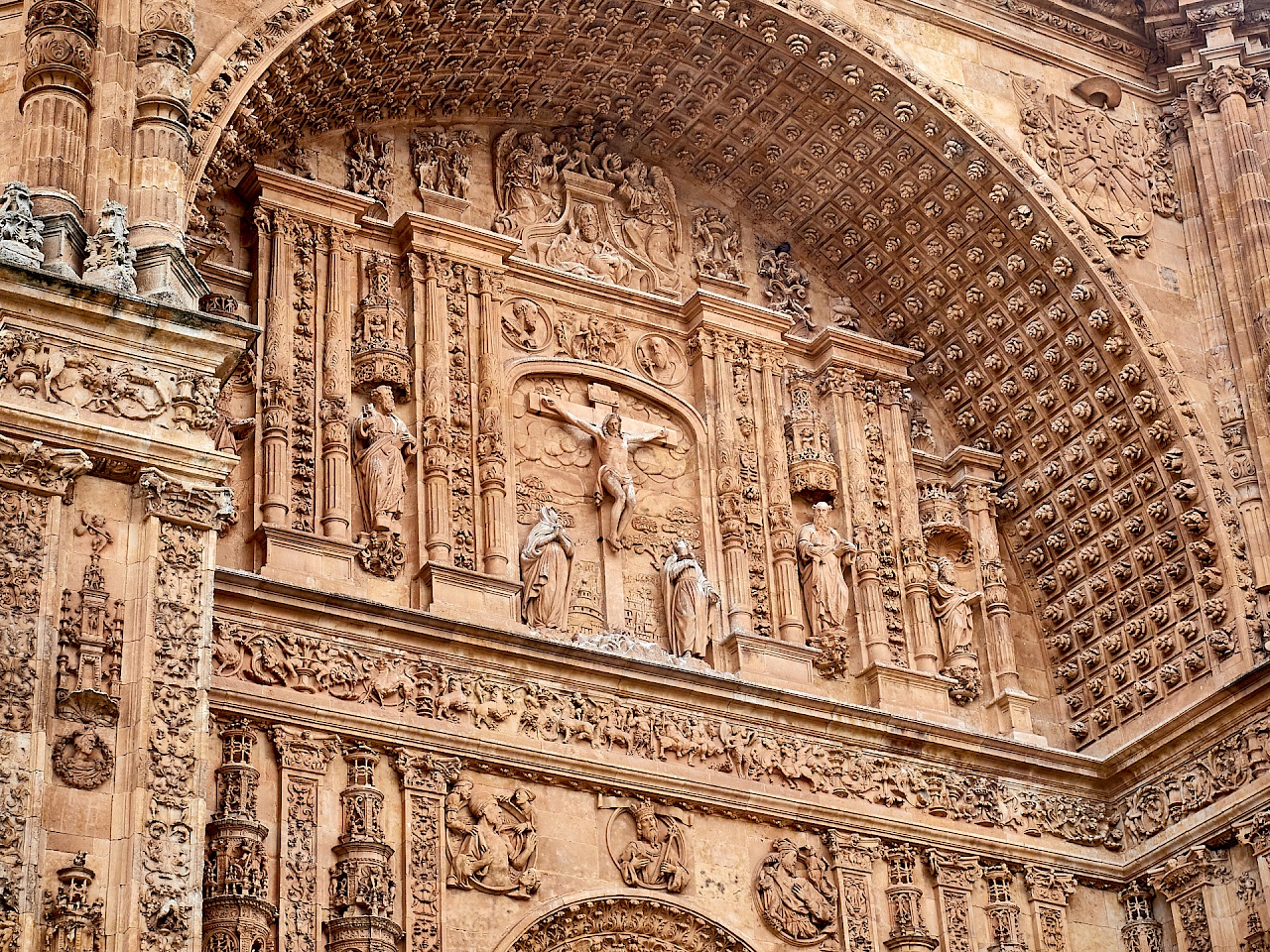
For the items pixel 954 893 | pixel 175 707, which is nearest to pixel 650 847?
pixel 954 893

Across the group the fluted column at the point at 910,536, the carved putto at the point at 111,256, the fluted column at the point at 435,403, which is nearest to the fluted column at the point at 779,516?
the fluted column at the point at 910,536

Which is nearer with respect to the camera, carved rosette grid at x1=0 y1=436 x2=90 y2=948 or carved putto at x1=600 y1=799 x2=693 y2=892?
carved rosette grid at x1=0 y1=436 x2=90 y2=948

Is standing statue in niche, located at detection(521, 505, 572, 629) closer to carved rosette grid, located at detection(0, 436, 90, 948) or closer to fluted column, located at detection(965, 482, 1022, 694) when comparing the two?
fluted column, located at detection(965, 482, 1022, 694)

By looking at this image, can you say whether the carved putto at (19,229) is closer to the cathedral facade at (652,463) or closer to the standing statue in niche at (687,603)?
the cathedral facade at (652,463)

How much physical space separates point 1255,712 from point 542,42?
6.41 meters

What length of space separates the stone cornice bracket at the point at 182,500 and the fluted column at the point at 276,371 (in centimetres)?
239

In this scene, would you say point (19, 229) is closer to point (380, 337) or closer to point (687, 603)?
point (380, 337)

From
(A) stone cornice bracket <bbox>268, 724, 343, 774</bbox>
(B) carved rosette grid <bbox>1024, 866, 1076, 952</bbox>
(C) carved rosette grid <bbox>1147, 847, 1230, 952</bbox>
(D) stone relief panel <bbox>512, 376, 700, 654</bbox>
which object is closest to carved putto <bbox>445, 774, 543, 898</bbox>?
(A) stone cornice bracket <bbox>268, 724, 343, 774</bbox>

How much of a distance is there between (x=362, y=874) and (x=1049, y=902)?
480 cm

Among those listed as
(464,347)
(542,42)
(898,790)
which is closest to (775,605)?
(898,790)

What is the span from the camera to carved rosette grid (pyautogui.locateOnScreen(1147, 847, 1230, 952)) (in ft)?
46.9

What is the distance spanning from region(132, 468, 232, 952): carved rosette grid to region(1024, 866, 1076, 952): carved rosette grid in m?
6.30

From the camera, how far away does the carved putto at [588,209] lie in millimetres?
15500

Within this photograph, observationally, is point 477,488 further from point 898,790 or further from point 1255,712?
point 1255,712
